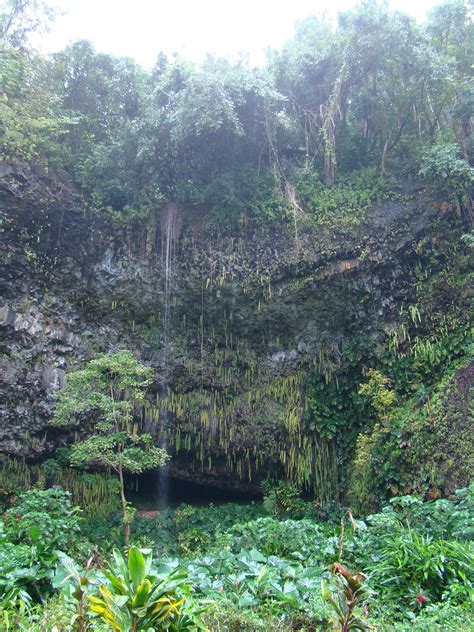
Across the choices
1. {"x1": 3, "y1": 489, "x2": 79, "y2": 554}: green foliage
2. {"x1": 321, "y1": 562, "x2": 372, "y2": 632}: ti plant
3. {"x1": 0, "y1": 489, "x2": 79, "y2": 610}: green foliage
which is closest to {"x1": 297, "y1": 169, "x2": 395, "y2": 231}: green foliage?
{"x1": 0, "y1": 489, "x2": 79, "y2": 610}: green foliage

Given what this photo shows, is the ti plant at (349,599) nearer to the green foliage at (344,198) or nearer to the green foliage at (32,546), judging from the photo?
the green foliage at (32,546)

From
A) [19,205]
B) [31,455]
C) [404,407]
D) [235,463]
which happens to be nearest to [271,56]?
[19,205]

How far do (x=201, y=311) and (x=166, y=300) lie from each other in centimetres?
80

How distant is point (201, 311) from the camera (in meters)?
9.93

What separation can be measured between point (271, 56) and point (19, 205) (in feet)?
23.0

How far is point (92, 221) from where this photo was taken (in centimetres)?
967

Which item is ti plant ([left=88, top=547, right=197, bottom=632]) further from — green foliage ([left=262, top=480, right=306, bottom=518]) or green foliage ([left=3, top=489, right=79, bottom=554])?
green foliage ([left=262, top=480, right=306, bottom=518])

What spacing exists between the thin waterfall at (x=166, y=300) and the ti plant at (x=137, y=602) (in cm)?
755

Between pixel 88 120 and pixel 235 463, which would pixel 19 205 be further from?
pixel 235 463

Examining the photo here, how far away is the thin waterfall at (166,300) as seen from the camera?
32.0 ft

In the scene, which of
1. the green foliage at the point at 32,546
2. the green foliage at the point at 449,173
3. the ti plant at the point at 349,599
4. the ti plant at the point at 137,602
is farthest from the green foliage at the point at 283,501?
the ti plant at the point at 137,602

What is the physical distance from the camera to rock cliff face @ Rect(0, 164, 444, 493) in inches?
351

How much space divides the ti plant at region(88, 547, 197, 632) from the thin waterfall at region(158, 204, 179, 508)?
24.8 ft

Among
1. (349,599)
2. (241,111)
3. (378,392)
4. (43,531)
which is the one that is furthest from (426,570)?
(241,111)
